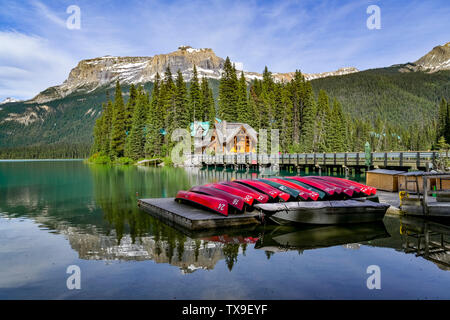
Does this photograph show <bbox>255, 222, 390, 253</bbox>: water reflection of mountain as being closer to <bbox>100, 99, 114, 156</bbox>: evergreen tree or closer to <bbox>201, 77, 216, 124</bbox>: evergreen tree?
<bbox>201, 77, 216, 124</bbox>: evergreen tree

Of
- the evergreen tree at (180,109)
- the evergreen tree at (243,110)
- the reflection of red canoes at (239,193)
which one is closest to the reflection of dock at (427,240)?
the reflection of red canoes at (239,193)

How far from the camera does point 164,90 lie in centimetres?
7325

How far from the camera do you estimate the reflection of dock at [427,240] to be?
10.8m

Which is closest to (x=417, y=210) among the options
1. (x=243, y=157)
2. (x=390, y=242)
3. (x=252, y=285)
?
(x=390, y=242)

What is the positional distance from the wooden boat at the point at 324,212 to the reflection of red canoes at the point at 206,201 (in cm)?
140

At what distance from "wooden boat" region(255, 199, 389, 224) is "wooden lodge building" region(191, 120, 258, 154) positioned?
4885 centimetres

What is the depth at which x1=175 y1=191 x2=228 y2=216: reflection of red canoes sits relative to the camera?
14508mm

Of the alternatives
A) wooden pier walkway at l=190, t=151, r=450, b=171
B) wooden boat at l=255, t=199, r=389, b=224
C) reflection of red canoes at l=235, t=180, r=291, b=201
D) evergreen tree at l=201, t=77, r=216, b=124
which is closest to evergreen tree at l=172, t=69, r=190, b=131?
evergreen tree at l=201, t=77, r=216, b=124

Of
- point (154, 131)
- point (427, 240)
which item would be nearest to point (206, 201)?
point (427, 240)

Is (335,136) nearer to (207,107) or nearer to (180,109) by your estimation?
(207,107)

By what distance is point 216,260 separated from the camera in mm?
10469

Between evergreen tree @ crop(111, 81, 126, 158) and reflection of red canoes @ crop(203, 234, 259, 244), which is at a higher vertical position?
evergreen tree @ crop(111, 81, 126, 158)

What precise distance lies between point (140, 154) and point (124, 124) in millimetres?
9338

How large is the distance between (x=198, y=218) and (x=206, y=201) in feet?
5.13
